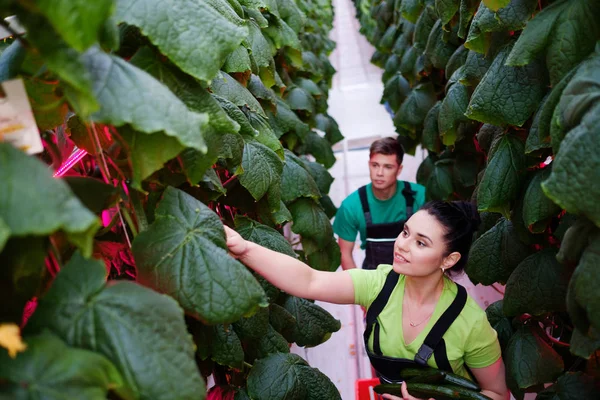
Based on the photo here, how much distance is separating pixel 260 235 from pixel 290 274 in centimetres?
14

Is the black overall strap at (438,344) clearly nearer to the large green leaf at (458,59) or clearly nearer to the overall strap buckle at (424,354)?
the overall strap buckle at (424,354)

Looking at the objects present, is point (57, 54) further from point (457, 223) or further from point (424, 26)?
point (424, 26)

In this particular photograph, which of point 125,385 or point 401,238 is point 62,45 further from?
point 401,238

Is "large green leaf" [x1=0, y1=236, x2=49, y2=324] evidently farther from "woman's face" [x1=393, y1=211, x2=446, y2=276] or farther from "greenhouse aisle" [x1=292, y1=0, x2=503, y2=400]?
"greenhouse aisle" [x1=292, y1=0, x2=503, y2=400]

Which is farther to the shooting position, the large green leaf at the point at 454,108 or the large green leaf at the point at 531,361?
the large green leaf at the point at 454,108

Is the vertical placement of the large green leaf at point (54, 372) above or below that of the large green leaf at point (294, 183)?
above

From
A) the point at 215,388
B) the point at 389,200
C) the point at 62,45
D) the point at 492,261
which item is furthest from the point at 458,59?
the point at 62,45

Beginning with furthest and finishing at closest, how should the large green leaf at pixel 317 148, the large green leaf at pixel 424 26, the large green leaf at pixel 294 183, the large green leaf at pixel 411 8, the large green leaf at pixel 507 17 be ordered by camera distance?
the large green leaf at pixel 317 148 → the large green leaf at pixel 411 8 → the large green leaf at pixel 424 26 → the large green leaf at pixel 294 183 → the large green leaf at pixel 507 17

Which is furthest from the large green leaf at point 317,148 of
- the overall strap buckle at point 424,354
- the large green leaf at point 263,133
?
the overall strap buckle at point 424,354

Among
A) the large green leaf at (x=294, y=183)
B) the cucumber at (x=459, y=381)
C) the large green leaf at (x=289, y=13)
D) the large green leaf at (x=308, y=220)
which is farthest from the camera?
the large green leaf at (x=289, y=13)

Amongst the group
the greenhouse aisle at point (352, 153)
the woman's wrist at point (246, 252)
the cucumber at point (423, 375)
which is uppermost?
the woman's wrist at point (246, 252)

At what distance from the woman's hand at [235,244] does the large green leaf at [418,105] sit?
2192 mm

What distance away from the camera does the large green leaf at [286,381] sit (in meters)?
1.23

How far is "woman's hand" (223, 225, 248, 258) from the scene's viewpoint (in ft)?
3.65
